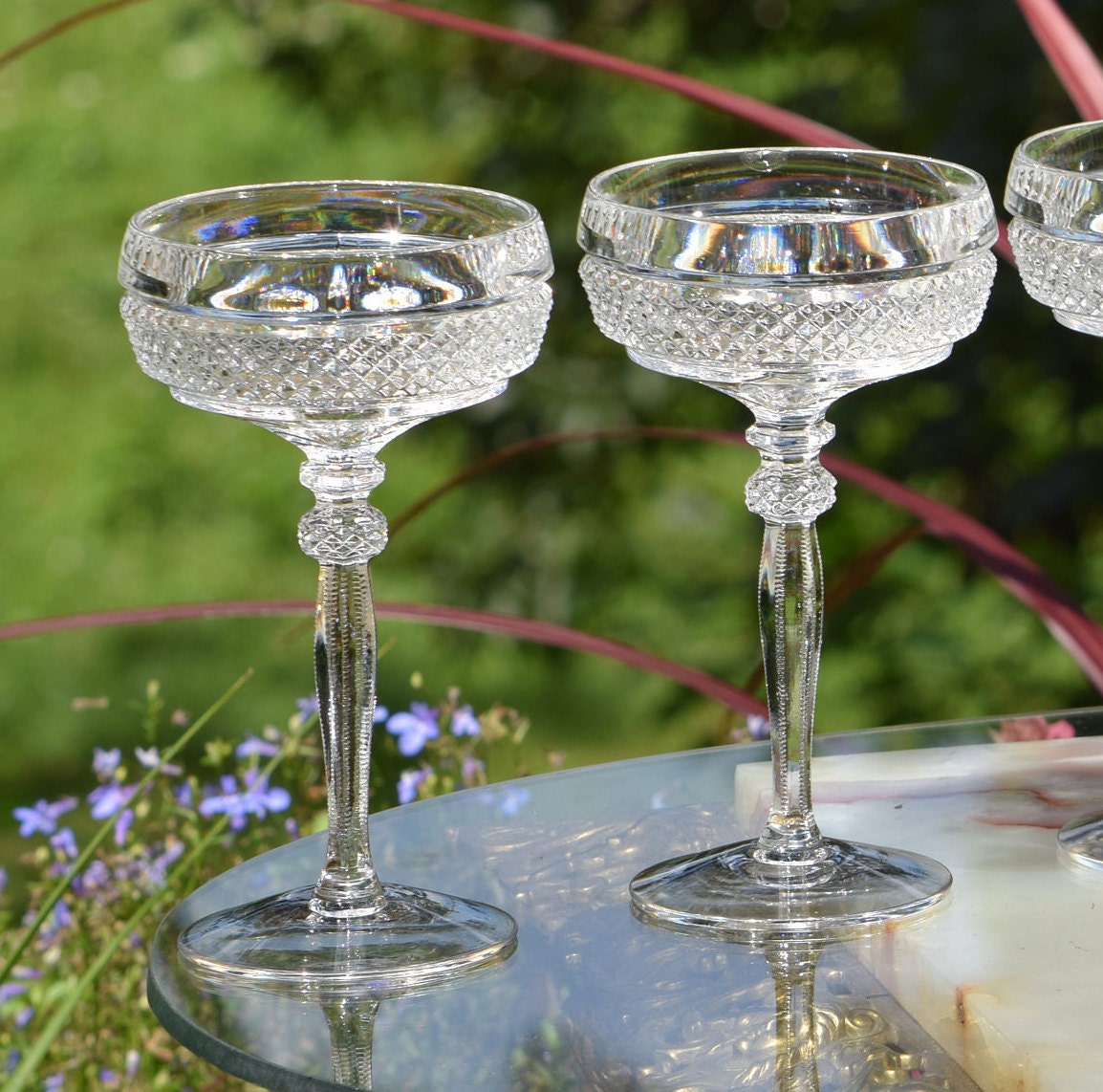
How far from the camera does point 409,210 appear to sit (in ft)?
3.73

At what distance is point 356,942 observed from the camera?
111 centimetres

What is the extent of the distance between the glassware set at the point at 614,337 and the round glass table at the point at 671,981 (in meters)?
0.02

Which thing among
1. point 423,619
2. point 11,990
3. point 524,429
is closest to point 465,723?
point 423,619

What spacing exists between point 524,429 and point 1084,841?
1.21 m

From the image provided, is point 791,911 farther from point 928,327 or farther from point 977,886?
point 928,327

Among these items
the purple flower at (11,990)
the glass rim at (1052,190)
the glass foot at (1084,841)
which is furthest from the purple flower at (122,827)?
the glass rim at (1052,190)

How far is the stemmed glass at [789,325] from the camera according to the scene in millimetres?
1010

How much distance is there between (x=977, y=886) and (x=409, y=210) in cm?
51

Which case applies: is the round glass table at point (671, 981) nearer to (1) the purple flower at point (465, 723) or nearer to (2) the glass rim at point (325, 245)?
(1) the purple flower at point (465, 723)

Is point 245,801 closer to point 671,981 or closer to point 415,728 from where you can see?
point 415,728

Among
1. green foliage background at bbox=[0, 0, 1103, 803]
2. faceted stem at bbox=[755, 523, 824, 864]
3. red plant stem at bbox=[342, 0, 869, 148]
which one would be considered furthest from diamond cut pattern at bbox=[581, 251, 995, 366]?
green foliage background at bbox=[0, 0, 1103, 803]

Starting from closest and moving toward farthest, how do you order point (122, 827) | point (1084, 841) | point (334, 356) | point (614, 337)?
point (334, 356)
point (614, 337)
point (1084, 841)
point (122, 827)

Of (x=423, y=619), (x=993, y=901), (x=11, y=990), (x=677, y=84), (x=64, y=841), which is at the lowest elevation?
(x=11, y=990)

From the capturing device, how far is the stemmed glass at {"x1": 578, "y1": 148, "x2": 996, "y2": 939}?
101 centimetres
